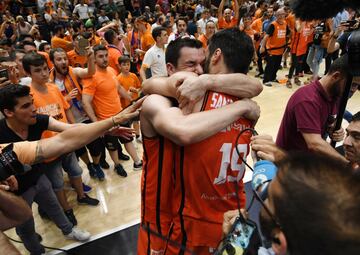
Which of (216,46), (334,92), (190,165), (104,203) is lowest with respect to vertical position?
(104,203)

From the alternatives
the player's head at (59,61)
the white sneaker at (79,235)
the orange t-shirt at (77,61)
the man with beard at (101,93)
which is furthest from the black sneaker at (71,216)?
the orange t-shirt at (77,61)

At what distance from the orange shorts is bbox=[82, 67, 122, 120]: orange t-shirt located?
2.45 meters

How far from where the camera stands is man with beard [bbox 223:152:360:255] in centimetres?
74

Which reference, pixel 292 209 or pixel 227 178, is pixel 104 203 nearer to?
pixel 227 178

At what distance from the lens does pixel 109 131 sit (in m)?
2.18

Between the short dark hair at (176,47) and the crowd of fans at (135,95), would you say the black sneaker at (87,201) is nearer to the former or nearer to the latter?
the crowd of fans at (135,95)

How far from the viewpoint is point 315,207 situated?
77 cm

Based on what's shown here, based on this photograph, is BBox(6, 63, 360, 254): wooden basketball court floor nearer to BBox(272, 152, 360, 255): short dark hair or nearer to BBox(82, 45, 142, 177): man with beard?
BBox(82, 45, 142, 177): man with beard

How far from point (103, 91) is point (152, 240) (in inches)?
102

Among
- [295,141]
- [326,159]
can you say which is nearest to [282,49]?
[295,141]

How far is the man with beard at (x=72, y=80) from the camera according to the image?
12.5ft

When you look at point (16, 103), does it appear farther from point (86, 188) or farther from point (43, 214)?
point (86, 188)

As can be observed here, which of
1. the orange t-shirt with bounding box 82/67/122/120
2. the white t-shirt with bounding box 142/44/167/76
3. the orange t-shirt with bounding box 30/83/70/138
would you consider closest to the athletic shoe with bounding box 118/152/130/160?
the orange t-shirt with bounding box 82/67/122/120

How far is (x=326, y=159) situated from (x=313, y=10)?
71 centimetres
